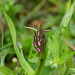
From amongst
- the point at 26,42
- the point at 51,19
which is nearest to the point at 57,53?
the point at 26,42

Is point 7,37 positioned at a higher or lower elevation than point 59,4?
lower

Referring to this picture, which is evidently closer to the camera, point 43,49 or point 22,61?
point 43,49

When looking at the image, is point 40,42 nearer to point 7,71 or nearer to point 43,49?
point 43,49

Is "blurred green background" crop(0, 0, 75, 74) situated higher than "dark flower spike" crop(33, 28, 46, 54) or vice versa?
"dark flower spike" crop(33, 28, 46, 54)

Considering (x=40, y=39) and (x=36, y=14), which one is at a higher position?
(x=40, y=39)

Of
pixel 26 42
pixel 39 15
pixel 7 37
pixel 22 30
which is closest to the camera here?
pixel 26 42

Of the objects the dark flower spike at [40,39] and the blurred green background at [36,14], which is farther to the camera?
Answer: the blurred green background at [36,14]

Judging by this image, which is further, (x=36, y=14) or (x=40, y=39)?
(x=36, y=14)

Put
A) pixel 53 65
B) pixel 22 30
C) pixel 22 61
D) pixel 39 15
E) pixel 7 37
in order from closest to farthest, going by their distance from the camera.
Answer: pixel 22 61 < pixel 53 65 < pixel 7 37 < pixel 22 30 < pixel 39 15

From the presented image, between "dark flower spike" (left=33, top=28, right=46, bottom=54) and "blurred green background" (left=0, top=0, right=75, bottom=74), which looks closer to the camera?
"dark flower spike" (left=33, top=28, right=46, bottom=54)

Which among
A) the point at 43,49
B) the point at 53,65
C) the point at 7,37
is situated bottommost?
the point at 7,37

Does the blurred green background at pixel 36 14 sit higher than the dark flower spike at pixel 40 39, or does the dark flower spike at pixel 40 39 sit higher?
the dark flower spike at pixel 40 39
